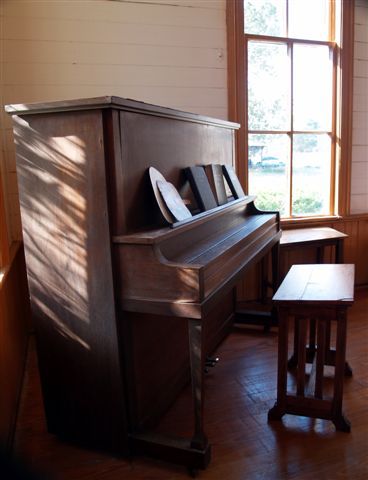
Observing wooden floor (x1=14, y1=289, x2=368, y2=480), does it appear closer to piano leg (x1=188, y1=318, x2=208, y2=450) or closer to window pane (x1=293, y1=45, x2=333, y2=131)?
piano leg (x1=188, y1=318, x2=208, y2=450)

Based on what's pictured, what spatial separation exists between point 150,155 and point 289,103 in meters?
2.27

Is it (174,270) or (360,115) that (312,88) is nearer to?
(360,115)

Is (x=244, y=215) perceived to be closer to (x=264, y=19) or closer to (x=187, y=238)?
(x=187, y=238)

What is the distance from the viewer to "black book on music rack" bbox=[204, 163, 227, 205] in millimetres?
2520

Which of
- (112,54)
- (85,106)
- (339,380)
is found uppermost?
(112,54)

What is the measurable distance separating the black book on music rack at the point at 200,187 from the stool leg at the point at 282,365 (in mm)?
657

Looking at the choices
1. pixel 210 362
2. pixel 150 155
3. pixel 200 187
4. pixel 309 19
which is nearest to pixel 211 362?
pixel 210 362

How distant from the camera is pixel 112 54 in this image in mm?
3027

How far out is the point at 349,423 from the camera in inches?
78.2

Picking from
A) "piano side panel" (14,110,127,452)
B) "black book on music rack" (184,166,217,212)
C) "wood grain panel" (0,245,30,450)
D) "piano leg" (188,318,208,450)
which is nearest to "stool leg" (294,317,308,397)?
"piano leg" (188,318,208,450)

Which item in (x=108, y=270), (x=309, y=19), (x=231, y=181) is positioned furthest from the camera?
(x=309, y=19)

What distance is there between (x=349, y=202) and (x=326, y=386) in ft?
6.88

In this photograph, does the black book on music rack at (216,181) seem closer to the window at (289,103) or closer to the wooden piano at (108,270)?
the wooden piano at (108,270)

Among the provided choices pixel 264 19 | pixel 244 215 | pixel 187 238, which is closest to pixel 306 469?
pixel 187 238
